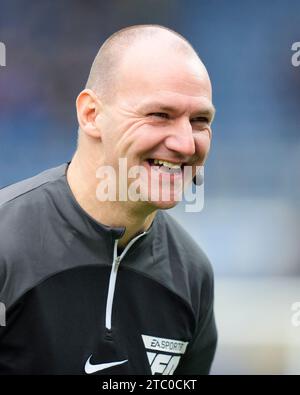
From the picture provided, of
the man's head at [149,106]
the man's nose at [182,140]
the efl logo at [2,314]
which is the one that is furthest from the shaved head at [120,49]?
the efl logo at [2,314]

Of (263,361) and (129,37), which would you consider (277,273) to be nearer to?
(263,361)

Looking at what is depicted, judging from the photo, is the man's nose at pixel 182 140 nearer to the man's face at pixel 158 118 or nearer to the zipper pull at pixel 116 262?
the man's face at pixel 158 118

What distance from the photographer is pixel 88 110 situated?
1.69 metres

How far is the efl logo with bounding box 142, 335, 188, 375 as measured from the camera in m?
1.74

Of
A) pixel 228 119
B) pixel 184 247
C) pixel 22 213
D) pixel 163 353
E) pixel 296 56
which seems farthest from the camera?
pixel 228 119

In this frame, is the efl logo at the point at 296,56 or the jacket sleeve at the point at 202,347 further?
the efl logo at the point at 296,56

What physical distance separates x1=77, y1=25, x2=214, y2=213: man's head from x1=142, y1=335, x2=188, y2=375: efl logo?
0.38 metres

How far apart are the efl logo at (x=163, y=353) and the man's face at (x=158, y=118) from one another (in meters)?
0.38

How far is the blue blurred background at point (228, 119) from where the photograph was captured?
3631 mm

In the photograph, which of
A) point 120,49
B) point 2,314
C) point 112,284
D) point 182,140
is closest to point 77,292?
point 112,284

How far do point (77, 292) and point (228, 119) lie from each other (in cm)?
256

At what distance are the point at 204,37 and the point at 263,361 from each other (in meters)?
1.93

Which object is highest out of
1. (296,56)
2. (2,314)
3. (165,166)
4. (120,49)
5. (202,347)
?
(296,56)

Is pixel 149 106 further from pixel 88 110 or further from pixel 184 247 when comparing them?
pixel 184 247
